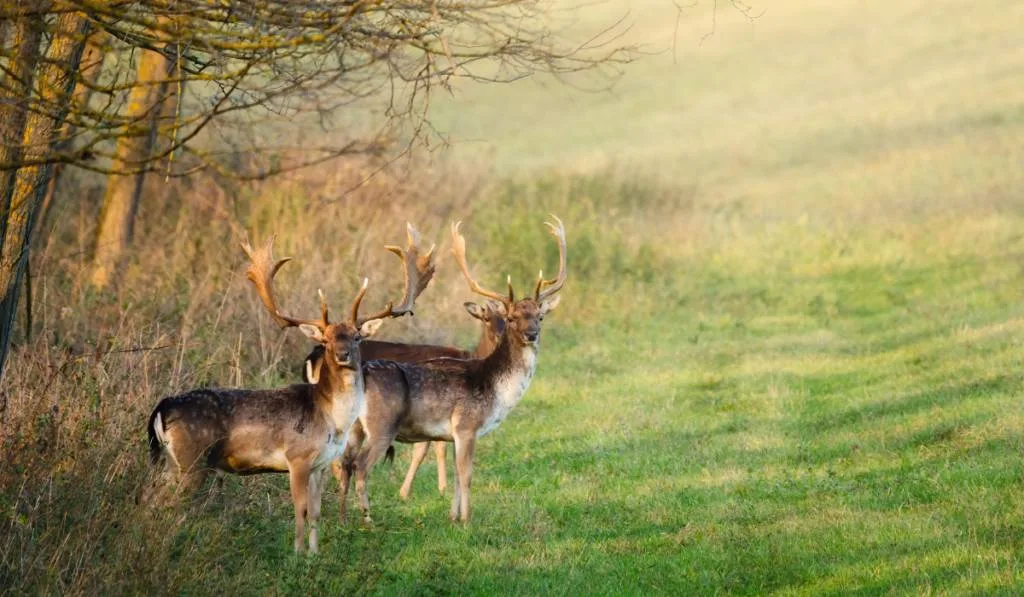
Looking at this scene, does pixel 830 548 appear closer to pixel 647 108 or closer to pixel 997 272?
pixel 997 272

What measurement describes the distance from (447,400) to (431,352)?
193cm

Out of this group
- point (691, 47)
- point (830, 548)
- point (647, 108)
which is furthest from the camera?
point (691, 47)

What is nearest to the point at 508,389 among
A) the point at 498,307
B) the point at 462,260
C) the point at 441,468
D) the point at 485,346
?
the point at 498,307

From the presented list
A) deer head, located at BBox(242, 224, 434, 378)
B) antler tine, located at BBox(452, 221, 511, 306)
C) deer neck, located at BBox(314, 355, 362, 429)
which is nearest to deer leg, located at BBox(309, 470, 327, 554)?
deer neck, located at BBox(314, 355, 362, 429)

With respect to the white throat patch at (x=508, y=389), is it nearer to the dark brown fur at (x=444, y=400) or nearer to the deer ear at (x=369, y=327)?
the dark brown fur at (x=444, y=400)

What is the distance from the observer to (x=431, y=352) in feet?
44.2

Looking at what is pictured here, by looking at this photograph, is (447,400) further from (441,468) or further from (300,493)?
(300,493)

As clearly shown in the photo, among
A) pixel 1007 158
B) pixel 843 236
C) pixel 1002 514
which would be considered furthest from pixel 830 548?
pixel 1007 158

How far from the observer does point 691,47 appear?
63.9 m

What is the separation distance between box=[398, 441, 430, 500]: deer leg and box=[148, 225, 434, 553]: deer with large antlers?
5.90ft

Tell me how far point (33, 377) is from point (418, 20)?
3.81 m

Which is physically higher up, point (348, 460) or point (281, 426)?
point (281, 426)

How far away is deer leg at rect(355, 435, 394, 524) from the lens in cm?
1093

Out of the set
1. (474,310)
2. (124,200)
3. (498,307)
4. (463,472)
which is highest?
(124,200)
